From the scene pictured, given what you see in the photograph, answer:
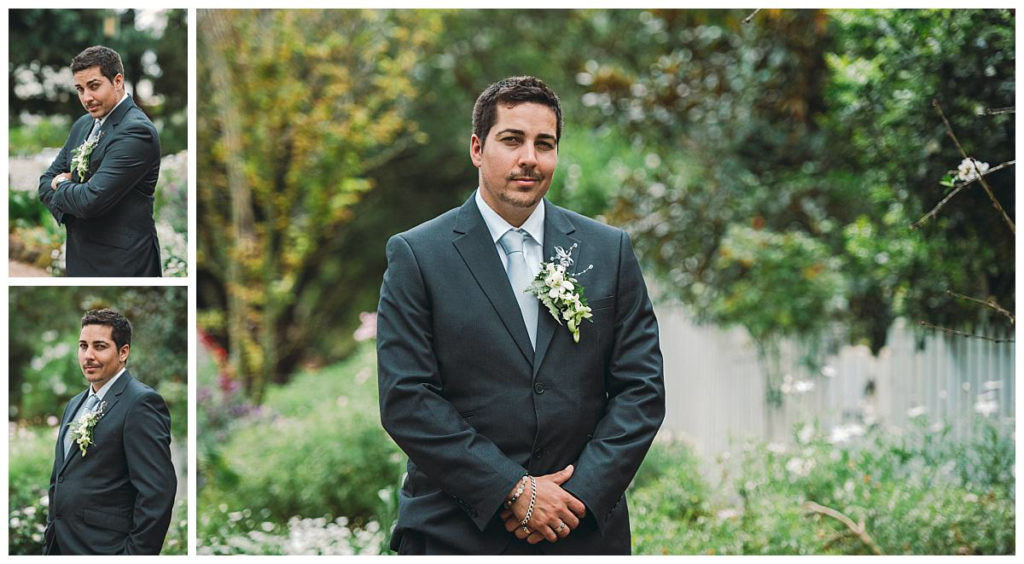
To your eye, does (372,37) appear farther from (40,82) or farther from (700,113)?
(40,82)

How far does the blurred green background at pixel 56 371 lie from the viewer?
3947mm

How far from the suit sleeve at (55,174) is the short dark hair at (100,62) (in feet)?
0.63

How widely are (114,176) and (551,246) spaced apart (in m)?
1.31

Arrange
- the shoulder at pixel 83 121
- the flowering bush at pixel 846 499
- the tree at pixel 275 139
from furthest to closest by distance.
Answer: the tree at pixel 275 139, the flowering bush at pixel 846 499, the shoulder at pixel 83 121

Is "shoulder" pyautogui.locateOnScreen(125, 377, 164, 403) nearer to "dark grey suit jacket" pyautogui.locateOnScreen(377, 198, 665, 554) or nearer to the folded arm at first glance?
the folded arm

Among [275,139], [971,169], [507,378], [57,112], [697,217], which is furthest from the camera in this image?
[275,139]

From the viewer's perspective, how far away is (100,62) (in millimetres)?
3133

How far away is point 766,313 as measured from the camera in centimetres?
700

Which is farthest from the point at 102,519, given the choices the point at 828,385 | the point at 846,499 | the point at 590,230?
the point at 828,385

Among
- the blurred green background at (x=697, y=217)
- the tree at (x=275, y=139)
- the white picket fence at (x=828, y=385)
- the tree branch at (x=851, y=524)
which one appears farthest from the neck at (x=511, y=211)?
the tree at (x=275, y=139)

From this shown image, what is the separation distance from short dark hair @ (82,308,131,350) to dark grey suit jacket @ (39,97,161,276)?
13 centimetres

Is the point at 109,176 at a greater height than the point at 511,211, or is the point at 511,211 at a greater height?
the point at 109,176

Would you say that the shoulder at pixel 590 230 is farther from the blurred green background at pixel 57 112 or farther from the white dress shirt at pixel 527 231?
the blurred green background at pixel 57 112

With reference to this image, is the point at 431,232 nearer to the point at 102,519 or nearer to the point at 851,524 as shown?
the point at 102,519
